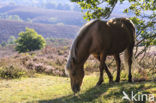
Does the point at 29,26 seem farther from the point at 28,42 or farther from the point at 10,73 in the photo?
the point at 10,73

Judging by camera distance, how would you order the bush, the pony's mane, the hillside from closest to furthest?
1. the pony's mane
2. the bush
3. the hillside

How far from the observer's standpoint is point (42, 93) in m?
6.77

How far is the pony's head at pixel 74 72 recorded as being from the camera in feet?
19.3

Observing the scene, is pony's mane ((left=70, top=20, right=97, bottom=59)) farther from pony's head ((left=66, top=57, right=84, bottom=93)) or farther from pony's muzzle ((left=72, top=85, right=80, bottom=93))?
pony's muzzle ((left=72, top=85, right=80, bottom=93))

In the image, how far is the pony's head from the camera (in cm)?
588

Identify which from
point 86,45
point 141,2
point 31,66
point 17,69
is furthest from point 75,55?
point 31,66

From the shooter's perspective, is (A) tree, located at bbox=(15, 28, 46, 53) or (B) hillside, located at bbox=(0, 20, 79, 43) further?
(B) hillside, located at bbox=(0, 20, 79, 43)

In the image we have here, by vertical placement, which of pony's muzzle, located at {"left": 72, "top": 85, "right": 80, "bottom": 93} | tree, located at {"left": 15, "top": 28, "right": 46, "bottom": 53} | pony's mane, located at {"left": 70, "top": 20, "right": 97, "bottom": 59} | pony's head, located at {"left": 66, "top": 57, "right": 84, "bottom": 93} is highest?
pony's mane, located at {"left": 70, "top": 20, "right": 97, "bottom": 59}

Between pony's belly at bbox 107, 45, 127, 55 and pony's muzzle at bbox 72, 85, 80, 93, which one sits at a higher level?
pony's belly at bbox 107, 45, 127, 55

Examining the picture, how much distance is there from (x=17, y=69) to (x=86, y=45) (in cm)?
657

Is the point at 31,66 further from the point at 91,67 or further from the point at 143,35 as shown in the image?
the point at 143,35

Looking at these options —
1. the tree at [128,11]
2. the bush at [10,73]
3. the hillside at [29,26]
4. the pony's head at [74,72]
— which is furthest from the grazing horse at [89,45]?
the hillside at [29,26]

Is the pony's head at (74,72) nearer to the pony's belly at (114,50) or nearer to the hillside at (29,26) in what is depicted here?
the pony's belly at (114,50)

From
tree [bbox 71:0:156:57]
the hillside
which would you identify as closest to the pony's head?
tree [bbox 71:0:156:57]
